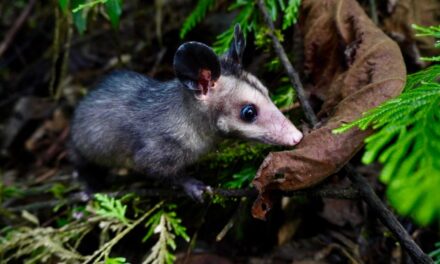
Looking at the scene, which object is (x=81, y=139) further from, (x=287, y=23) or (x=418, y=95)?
(x=418, y=95)

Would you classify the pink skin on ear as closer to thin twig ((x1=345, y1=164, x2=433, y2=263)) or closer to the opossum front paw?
the opossum front paw

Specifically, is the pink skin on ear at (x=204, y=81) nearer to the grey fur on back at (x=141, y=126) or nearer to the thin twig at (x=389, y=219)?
the grey fur on back at (x=141, y=126)

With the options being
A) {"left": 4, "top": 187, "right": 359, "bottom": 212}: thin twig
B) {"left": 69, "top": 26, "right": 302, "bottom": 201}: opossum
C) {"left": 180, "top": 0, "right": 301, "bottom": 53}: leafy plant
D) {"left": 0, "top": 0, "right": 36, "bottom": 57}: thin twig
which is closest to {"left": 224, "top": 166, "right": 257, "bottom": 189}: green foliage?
{"left": 4, "top": 187, "right": 359, "bottom": 212}: thin twig

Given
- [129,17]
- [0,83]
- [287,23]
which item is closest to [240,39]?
[287,23]

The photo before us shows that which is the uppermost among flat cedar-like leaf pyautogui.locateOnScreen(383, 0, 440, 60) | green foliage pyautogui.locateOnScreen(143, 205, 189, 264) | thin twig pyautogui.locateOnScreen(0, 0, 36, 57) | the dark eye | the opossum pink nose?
thin twig pyautogui.locateOnScreen(0, 0, 36, 57)

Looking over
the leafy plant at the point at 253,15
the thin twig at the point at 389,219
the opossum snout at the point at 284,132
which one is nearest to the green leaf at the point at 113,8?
the leafy plant at the point at 253,15

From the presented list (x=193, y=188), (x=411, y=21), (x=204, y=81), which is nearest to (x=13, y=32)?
(x=204, y=81)

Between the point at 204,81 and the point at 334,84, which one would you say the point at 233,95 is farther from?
the point at 334,84
